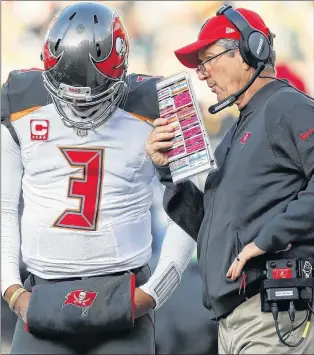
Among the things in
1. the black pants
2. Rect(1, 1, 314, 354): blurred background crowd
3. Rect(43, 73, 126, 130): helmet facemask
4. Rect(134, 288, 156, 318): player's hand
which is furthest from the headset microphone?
Rect(1, 1, 314, 354): blurred background crowd

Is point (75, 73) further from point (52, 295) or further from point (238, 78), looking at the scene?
point (52, 295)

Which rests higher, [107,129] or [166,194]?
[107,129]

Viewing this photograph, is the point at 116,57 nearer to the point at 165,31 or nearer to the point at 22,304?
the point at 22,304

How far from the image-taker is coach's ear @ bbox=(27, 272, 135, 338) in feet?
8.64

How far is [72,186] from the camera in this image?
2795 mm

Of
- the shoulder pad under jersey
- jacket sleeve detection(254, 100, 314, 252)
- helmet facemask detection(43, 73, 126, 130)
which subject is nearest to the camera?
jacket sleeve detection(254, 100, 314, 252)

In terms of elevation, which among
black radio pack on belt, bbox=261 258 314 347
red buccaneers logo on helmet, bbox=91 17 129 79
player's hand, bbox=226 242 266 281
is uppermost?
red buccaneers logo on helmet, bbox=91 17 129 79

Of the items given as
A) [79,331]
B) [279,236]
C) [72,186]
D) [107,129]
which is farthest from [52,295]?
[279,236]

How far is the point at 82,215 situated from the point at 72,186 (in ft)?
0.32

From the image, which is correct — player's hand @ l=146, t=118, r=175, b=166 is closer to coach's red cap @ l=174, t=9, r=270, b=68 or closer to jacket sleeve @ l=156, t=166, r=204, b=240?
jacket sleeve @ l=156, t=166, r=204, b=240

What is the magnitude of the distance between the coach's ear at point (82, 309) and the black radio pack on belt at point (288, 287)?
1.45ft

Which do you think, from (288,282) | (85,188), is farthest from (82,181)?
(288,282)

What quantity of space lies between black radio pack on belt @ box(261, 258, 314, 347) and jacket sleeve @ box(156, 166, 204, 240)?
1.23 ft

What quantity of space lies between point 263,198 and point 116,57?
2.26ft
